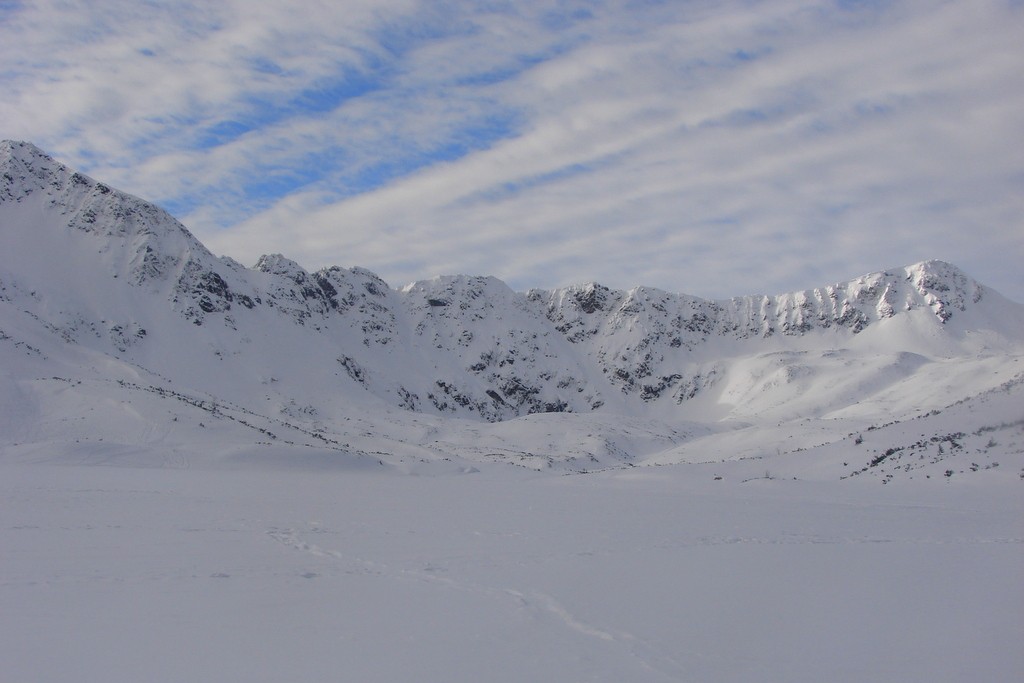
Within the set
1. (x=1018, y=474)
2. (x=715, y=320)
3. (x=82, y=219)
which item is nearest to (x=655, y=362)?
(x=715, y=320)

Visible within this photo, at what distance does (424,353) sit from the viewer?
146875 mm

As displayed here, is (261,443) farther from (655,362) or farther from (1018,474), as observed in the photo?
(655,362)

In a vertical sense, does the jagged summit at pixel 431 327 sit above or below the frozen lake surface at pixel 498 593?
above

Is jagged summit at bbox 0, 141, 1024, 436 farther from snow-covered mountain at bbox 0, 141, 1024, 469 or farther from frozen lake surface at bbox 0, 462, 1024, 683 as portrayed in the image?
frozen lake surface at bbox 0, 462, 1024, 683

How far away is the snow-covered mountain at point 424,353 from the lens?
5653cm

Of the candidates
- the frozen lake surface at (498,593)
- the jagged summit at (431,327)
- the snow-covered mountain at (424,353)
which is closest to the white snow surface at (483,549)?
the frozen lake surface at (498,593)

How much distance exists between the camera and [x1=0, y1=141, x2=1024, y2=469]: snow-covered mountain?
56531mm

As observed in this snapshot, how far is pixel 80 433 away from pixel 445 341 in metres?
114

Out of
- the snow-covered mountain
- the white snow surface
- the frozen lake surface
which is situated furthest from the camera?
the snow-covered mountain

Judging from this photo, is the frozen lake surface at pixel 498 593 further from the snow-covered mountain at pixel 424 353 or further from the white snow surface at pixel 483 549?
the snow-covered mountain at pixel 424 353

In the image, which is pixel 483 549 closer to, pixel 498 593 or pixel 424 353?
pixel 498 593

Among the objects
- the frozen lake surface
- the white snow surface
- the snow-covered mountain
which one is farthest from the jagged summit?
the frozen lake surface

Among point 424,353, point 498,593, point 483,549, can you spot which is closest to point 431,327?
point 424,353

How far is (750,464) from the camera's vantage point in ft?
114
